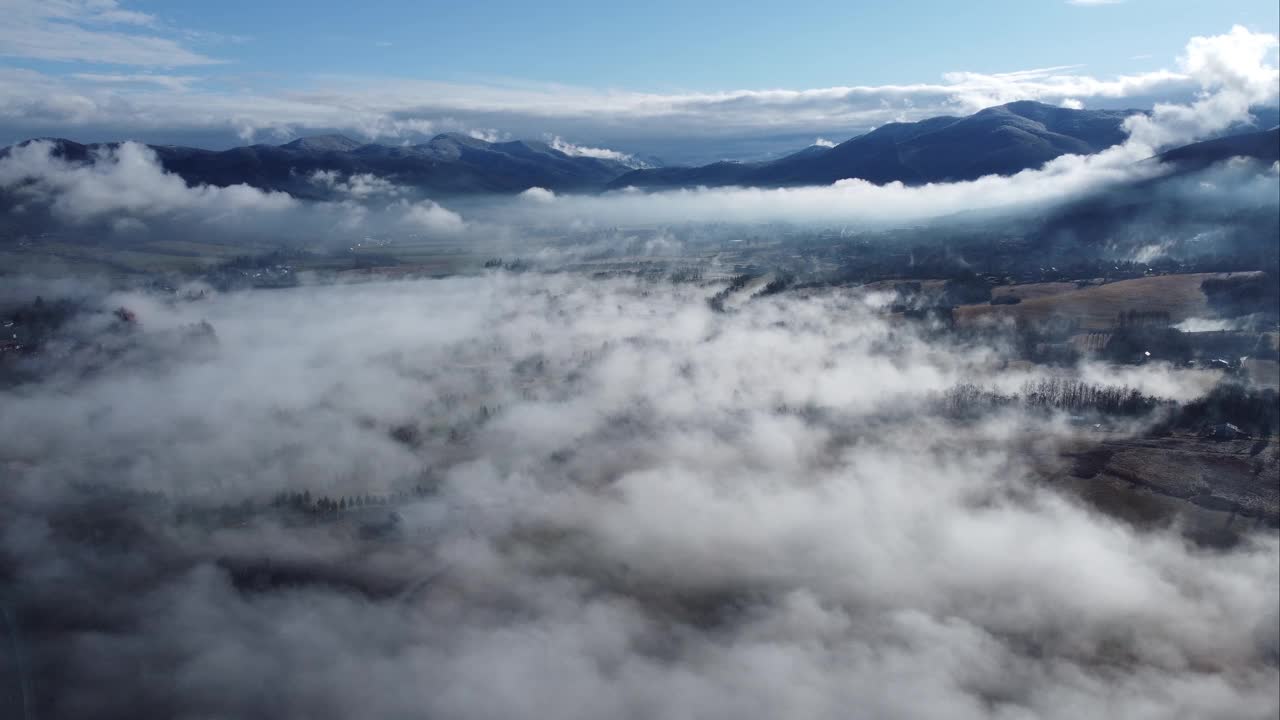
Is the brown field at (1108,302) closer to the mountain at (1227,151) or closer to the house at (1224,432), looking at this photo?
the house at (1224,432)

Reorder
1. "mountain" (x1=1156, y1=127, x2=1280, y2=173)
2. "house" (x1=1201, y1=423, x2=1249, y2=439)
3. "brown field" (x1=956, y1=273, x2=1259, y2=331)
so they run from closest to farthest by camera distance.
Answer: "house" (x1=1201, y1=423, x2=1249, y2=439), "brown field" (x1=956, y1=273, x2=1259, y2=331), "mountain" (x1=1156, y1=127, x2=1280, y2=173)

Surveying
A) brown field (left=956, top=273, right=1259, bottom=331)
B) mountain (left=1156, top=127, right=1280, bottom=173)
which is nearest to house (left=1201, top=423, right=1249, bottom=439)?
brown field (left=956, top=273, right=1259, bottom=331)

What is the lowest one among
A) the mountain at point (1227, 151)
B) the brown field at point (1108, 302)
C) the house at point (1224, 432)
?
the house at point (1224, 432)

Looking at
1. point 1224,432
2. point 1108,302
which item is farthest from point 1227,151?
point 1224,432

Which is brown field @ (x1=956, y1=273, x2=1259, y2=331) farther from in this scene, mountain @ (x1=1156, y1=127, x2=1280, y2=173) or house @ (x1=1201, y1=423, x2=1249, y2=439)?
mountain @ (x1=1156, y1=127, x2=1280, y2=173)

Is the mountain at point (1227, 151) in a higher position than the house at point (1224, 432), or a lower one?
higher

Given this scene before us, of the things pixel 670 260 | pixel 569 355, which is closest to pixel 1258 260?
pixel 569 355

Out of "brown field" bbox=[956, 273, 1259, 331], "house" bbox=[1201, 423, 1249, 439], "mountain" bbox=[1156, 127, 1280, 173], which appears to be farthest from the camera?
"mountain" bbox=[1156, 127, 1280, 173]

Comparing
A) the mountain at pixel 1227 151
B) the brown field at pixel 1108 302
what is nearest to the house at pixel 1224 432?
the brown field at pixel 1108 302
